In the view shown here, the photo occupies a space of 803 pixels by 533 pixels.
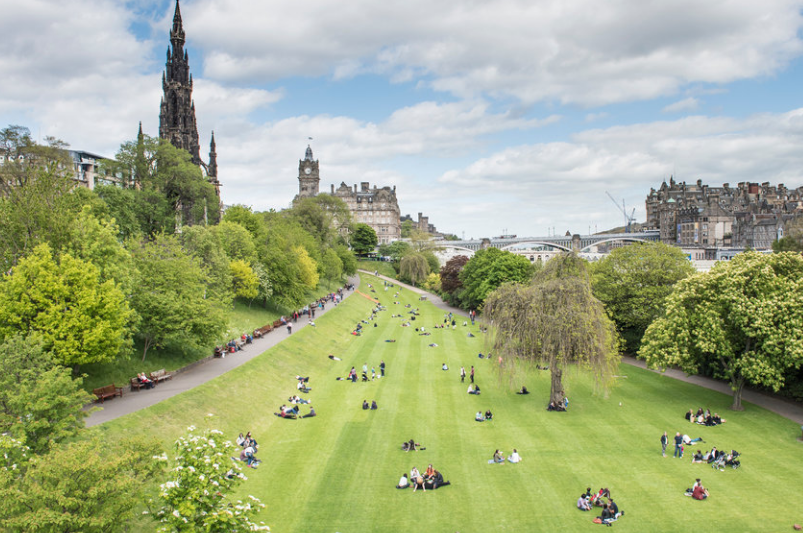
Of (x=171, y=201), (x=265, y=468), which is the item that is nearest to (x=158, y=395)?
(x=265, y=468)

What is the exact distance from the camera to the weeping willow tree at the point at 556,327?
32.0 metres

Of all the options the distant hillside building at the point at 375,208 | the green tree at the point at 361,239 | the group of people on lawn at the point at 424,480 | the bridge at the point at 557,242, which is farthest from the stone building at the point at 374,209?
the group of people on lawn at the point at 424,480

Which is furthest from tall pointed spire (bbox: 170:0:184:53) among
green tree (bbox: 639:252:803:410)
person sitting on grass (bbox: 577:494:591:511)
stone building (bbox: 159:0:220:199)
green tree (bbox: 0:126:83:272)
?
person sitting on grass (bbox: 577:494:591:511)

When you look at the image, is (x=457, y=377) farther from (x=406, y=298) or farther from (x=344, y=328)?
(x=406, y=298)

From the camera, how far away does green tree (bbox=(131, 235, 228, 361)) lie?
3509 cm

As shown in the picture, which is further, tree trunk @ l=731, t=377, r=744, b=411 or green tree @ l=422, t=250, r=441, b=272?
green tree @ l=422, t=250, r=441, b=272

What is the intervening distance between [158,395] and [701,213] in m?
152

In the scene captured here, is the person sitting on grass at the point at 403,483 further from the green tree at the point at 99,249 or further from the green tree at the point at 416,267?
the green tree at the point at 416,267

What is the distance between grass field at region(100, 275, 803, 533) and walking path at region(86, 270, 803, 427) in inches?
38.1

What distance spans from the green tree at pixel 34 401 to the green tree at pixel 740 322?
102ft

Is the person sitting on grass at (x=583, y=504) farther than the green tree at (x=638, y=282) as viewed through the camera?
No

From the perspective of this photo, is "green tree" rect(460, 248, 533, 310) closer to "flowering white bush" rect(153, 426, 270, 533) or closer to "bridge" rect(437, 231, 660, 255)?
"flowering white bush" rect(153, 426, 270, 533)

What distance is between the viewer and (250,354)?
137ft

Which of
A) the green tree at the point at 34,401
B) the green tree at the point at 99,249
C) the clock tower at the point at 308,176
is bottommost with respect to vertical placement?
the green tree at the point at 34,401
